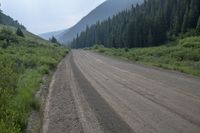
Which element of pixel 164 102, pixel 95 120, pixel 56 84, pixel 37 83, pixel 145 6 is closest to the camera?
pixel 95 120

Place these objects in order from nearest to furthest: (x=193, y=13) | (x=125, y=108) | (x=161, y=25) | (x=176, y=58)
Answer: (x=125, y=108) < (x=176, y=58) < (x=193, y=13) < (x=161, y=25)

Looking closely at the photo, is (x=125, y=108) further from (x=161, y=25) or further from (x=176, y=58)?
(x=161, y=25)

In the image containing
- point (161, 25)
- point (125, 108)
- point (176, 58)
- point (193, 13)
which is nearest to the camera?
point (125, 108)

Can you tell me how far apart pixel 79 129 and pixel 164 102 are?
153 inches

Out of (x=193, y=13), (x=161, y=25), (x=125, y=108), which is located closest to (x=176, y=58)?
(x=125, y=108)

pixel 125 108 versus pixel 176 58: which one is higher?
pixel 125 108

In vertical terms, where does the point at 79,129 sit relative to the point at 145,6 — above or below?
below

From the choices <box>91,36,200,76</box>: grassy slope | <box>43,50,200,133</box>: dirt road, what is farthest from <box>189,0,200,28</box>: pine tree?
<box>43,50,200,133</box>: dirt road

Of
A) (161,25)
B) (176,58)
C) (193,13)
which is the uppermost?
(193,13)

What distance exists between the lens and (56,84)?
58.2 feet

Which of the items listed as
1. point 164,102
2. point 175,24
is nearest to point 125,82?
point 164,102

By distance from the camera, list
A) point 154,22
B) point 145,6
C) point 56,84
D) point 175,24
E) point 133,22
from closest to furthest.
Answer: point 56,84
point 175,24
point 154,22
point 133,22
point 145,6

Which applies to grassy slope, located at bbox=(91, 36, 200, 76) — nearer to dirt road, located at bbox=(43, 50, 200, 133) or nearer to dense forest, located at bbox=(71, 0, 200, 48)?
dirt road, located at bbox=(43, 50, 200, 133)

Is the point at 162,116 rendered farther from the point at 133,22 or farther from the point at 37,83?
the point at 133,22
